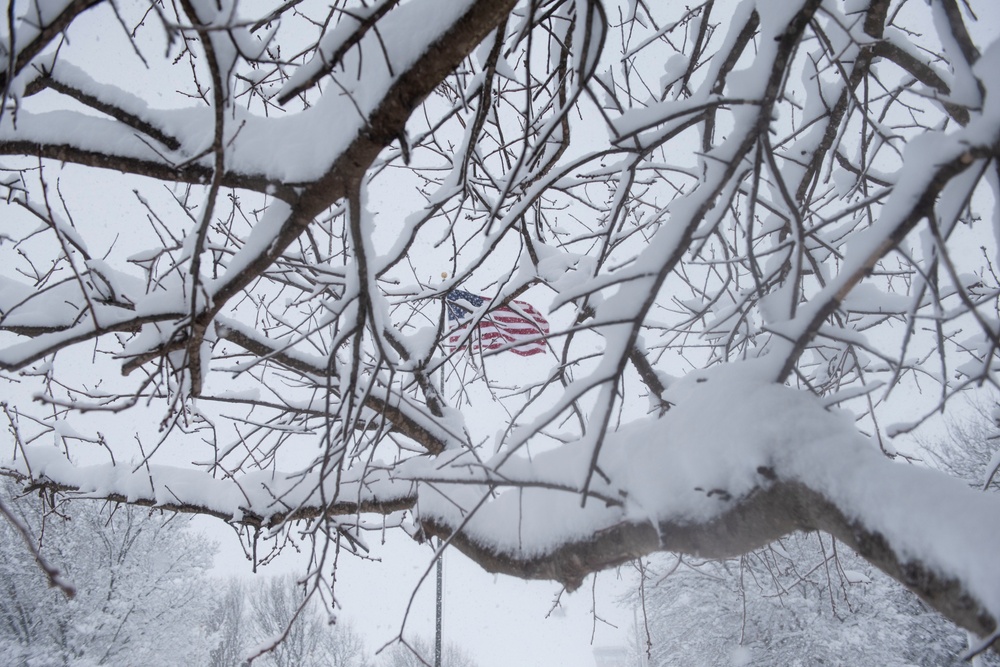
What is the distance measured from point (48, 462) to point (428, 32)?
369cm

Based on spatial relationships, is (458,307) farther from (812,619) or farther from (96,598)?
(96,598)

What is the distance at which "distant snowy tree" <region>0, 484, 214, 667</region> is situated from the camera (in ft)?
39.3

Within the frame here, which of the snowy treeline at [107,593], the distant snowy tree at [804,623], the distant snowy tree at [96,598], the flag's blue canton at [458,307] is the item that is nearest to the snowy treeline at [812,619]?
Answer: the distant snowy tree at [804,623]

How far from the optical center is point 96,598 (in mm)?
12469

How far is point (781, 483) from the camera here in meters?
1.14

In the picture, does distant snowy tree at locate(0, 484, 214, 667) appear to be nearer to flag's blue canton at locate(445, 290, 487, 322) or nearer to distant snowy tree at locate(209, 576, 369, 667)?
distant snowy tree at locate(209, 576, 369, 667)

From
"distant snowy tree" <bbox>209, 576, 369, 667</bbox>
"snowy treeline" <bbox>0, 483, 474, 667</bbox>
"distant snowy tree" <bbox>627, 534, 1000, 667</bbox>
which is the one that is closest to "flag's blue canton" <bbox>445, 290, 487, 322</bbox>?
"distant snowy tree" <bbox>627, 534, 1000, 667</bbox>

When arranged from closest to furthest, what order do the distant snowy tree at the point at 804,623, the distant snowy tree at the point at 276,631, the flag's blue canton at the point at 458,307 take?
1. the flag's blue canton at the point at 458,307
2. the distant snowy tree at the point at 804,623
3. the distant snowy tree at the point at 276,631

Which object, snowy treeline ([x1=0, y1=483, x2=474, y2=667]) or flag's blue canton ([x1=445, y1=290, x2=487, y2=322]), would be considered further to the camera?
snowy treeline ([x1=0, y1=483, x2=474, y2=667])

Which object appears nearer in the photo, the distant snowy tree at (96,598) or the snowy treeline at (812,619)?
the snowy treeline at (812,619)

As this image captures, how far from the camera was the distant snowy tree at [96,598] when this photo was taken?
12.0 metres

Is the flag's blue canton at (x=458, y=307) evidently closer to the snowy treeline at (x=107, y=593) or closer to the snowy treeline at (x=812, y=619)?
the snowy treeline at (x=812, y=619)

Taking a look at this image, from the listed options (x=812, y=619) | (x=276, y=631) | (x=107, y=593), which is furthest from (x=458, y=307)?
(x=276, y=631)

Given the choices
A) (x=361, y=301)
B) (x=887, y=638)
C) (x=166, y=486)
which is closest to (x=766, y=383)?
(x=361, y=301)
